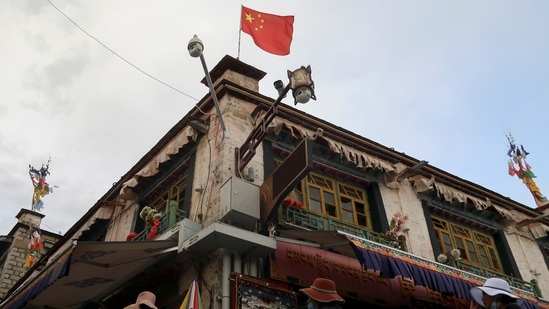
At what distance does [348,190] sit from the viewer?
1188 centimetres

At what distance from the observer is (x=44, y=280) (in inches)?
320

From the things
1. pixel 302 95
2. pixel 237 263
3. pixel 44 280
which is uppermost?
pixel 302 95

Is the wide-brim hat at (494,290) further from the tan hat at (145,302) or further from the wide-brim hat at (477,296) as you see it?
the tan hat at (145,302)

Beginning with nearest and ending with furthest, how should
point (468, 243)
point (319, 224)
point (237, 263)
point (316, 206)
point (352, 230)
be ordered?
point (237, 263), point (319, 224), point (352, 230), point (316, 206), point (468, 243)

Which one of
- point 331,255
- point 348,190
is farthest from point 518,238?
point 331,255

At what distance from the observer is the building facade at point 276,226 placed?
8.38m

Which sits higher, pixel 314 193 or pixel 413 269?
pixel 314 193

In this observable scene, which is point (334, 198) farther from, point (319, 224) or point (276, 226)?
point (276, 226)

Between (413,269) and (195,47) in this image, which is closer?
(195,47)

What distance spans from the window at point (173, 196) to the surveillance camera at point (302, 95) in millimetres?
3993

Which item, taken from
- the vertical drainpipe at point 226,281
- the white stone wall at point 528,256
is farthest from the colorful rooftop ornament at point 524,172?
the vertical drainpipe at point 226,281

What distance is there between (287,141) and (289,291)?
3.89 m

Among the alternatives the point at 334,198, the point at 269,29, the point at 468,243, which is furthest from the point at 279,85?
the point at 468,243

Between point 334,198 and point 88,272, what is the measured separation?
5575mm
